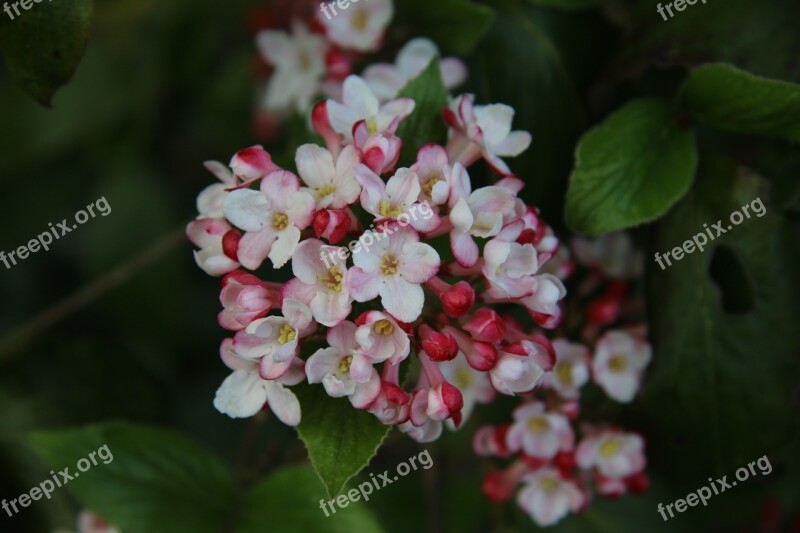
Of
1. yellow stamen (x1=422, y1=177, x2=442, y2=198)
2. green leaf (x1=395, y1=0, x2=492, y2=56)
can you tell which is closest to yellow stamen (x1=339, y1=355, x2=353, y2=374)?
yellow stamen (x1=422, y1=177, x2=442, y2=198)

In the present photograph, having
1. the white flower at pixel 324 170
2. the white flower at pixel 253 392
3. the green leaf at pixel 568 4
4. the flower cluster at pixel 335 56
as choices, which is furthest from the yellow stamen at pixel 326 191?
the green leaf at pixel 568 4

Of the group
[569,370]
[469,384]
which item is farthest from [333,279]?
[569,370]

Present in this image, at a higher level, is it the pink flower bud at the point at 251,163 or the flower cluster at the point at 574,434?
the pink flower bud at the point at 251,163

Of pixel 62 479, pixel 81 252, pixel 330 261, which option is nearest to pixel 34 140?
pixel 81 252

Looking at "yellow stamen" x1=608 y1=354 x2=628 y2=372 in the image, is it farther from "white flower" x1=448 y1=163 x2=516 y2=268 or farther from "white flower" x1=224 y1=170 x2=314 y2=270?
"white flower" x1=224 y1=170 x2=314 y2=270

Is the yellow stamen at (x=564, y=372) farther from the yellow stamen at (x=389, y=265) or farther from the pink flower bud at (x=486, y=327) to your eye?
the yellow stamen at (x=389, y=265)

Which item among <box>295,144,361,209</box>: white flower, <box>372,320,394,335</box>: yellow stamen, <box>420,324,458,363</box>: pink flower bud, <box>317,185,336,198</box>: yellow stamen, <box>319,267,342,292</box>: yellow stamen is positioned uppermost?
<box>295,144,361,209</box>: white flower

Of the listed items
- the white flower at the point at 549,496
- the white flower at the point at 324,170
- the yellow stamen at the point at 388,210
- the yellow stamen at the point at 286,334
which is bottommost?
the white flower at the point at 549,496
